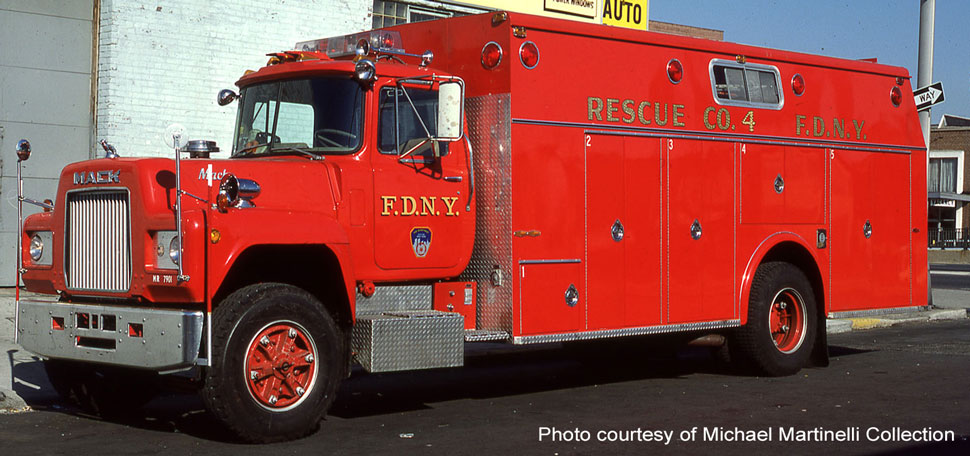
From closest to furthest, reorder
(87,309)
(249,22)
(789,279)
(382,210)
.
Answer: (87,309) → (382,210) → (789,279) → (249,22)

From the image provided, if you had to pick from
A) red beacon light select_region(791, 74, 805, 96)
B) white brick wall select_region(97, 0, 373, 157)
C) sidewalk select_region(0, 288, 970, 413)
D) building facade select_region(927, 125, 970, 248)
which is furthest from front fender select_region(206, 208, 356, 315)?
building facade select_region(927, 125, 970, 248)

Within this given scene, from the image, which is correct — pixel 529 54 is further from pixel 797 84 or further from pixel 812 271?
pixel 812 271

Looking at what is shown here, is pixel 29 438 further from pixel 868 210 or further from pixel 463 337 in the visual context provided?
pixel 868 210

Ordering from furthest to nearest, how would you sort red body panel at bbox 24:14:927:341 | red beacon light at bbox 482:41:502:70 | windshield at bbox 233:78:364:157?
red beacon light at bbox 482:41:502:70 < windshield at bbox 233:78:364:157 < red body panel at bbox 24:14:927:341

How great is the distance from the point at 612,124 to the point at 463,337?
2463 millimetres

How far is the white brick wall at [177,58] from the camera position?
15.2 meters

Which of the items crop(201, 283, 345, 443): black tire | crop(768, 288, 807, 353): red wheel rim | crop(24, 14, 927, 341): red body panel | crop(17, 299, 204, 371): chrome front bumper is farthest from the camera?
crop(768, 288, 807, 353): red wheel rim

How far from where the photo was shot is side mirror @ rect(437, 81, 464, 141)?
846cm

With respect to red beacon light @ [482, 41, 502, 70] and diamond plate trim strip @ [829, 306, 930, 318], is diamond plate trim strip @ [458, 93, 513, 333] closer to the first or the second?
red beacon light @ [482, 41, 502, 70]

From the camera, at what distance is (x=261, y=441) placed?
7582 millimetres

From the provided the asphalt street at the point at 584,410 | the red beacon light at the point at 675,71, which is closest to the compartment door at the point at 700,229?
the red beacon light at the point at 675,71

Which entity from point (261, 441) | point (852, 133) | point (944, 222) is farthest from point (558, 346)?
point (944, 222)

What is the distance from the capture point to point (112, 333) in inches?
299

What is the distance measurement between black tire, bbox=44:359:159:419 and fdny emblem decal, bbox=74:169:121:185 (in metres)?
1.46
